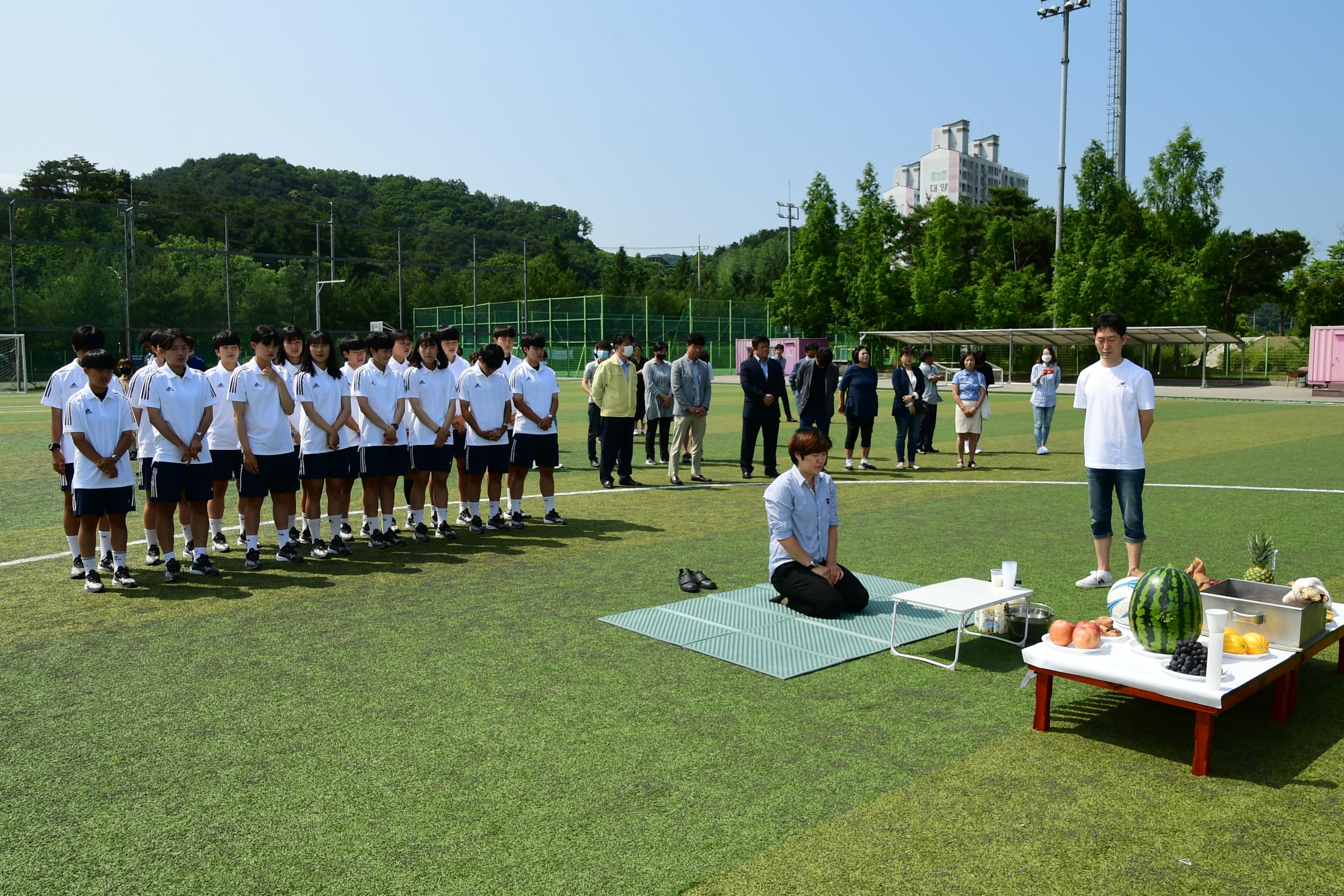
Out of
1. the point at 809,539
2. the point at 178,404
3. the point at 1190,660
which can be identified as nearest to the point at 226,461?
the point at 178,404

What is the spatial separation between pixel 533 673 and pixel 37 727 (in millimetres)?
2464

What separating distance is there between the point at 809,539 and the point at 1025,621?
4.93ft

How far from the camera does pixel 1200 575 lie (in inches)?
218

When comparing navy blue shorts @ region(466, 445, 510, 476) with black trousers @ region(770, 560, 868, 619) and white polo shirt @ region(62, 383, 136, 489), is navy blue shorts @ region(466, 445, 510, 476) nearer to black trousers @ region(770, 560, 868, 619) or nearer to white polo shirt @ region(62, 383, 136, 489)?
white polo shirt @ region(62, 383, 136, 489)

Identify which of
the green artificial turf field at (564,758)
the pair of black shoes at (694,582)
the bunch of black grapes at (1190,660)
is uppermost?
the bunch of black grapes at (1190,660)

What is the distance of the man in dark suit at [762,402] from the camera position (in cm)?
1417

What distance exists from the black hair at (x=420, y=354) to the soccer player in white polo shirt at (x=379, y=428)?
33 centimetres

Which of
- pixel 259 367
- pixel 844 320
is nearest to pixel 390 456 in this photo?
pixel 259 367

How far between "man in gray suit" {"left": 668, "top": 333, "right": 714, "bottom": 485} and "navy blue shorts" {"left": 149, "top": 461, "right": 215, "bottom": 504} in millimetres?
Answer: 6764

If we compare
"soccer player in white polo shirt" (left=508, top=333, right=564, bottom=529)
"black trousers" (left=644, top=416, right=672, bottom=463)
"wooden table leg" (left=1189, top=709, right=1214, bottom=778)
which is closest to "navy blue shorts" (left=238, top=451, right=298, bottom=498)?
"soccer player in white polo shirt" (left=508, top=333, right=564, bottom=529)

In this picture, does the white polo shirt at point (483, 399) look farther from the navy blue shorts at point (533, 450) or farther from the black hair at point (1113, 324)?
the black hair at point (1113, 324)

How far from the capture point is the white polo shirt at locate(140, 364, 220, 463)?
25.5 feet

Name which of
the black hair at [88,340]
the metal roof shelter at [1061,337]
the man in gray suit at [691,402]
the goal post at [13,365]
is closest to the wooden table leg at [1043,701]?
the black hair at [88,340]

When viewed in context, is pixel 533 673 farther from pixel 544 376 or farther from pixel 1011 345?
pixel 1011 345
